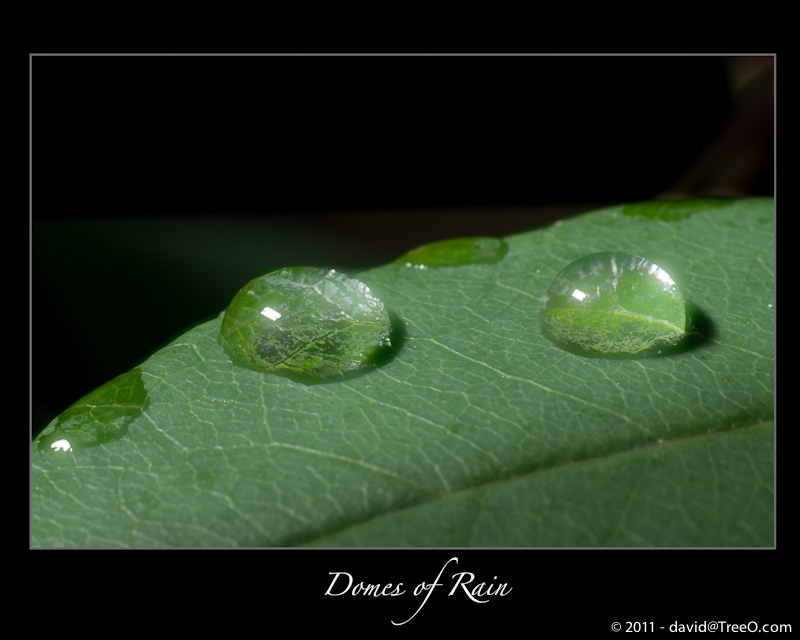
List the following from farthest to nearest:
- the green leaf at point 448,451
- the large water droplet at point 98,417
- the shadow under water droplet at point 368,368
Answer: the shadow under water droplet at point 368,368 < the large water droplet at point 98,417 < the green leaf at point 448,451

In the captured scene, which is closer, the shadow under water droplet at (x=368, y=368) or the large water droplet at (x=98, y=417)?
the large water droplet at (x=98, y=417)

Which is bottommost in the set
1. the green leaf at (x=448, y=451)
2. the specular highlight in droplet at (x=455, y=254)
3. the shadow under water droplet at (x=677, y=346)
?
the green leaf at (x=448, y=451)

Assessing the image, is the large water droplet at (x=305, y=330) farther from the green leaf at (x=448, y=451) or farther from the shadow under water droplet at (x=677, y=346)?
the shadow under water droplet at (x=677, y=346)

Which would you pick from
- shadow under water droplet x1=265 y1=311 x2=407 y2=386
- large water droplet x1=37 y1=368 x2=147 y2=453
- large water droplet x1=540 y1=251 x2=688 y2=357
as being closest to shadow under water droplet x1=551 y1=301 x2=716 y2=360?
large water droplet x1=540 y1=251 x2=688 y2=357

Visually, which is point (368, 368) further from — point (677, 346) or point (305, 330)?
point (677, 346)

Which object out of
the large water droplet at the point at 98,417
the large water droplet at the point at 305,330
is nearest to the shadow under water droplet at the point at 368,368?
the large water droplet at the point at 305,330

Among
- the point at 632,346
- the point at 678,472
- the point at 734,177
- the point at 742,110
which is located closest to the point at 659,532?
the point at 678,472
